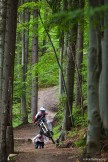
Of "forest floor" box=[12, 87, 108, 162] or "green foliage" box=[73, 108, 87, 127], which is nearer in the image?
"forest floor" box=[12, 87, 108, 162]

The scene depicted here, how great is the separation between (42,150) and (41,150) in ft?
0.23

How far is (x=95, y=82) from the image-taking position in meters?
5.06

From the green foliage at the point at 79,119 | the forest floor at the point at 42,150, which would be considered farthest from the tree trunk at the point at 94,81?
the green foliage at the point at 79,119

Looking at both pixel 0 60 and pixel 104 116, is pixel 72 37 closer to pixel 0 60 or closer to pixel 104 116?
pixel 0 60

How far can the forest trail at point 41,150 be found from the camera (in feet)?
27.7

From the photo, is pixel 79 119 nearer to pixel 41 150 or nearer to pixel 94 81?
pixel 41 150

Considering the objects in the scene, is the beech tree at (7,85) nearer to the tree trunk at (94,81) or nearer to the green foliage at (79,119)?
the green foliage at (79,119)

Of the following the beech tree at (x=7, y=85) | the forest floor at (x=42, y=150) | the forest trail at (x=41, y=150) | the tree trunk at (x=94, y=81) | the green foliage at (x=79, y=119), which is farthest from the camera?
the green foliage at (x=79, y=119)

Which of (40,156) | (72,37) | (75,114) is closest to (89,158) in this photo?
(40,156)

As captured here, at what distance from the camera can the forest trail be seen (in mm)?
8453

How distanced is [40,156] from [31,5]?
656 cm

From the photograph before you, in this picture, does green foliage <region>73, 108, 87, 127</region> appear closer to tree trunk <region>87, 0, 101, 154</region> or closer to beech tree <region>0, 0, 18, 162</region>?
beech tree <region>0, 0, 18, 162</region>

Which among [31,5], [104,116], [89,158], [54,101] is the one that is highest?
[31,5]

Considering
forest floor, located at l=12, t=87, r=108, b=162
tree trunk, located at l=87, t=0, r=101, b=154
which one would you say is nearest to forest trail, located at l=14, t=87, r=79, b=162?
forest floor, located at l=12, t=87, r=108, b=162
